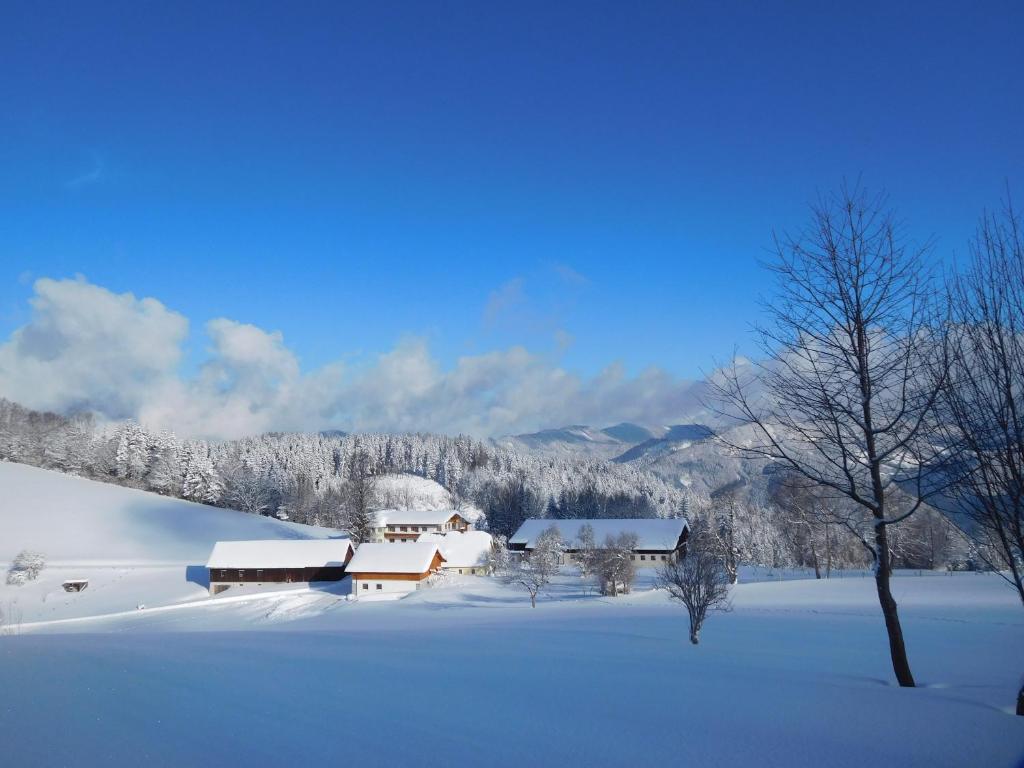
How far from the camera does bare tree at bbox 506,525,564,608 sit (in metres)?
48.2

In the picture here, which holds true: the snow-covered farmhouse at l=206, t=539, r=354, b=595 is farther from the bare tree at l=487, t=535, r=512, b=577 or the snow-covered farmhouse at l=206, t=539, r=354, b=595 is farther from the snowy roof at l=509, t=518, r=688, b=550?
the snowy roof at l=509, t=518, r=688, b=550

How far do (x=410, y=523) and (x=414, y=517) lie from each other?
3.53ft

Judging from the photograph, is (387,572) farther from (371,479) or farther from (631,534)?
(371,479)

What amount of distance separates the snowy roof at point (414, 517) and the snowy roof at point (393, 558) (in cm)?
3285

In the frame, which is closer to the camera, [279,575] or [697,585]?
[697,585]

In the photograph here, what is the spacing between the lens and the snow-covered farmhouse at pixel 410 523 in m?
91.1

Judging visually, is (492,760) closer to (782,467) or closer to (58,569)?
(782,467)

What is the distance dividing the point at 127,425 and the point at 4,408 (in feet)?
150

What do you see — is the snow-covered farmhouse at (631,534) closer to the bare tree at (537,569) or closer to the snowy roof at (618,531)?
the snowy roof at (618,531)

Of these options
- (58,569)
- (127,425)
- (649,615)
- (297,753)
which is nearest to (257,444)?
(127,425)

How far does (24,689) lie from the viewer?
285 inches

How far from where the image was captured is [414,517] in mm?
92875

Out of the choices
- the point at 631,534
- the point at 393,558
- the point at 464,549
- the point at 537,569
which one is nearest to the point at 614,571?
the point at 537,569

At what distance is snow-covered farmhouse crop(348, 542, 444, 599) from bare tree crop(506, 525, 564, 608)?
875 cm
